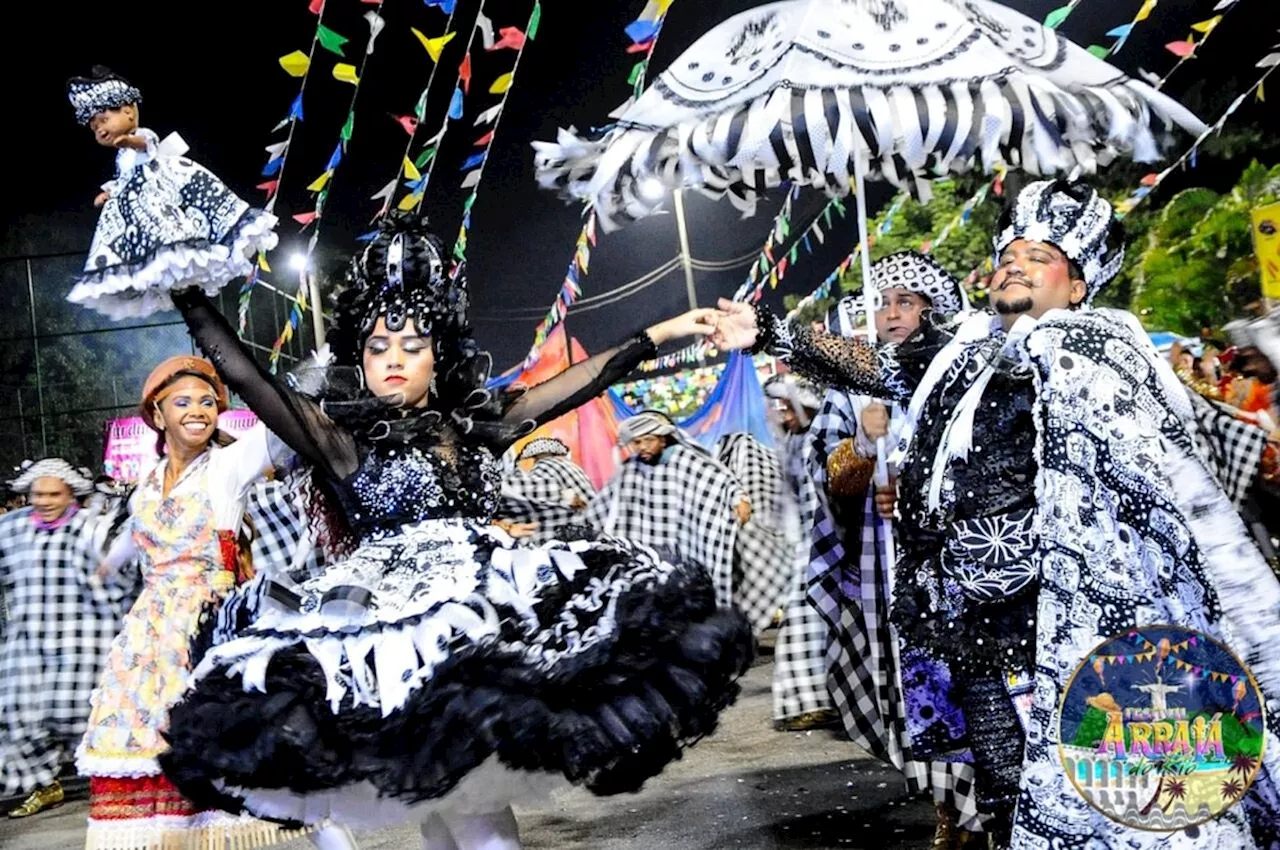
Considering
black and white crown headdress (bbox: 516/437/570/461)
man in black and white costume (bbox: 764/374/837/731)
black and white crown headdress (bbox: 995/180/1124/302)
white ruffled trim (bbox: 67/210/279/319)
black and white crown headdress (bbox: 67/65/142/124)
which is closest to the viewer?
white ruffled trim (bbox: 67/210/279/319)

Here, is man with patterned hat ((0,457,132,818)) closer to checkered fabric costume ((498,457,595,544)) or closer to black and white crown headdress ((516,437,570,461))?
checkered fabric costume ((498,457,595,544))

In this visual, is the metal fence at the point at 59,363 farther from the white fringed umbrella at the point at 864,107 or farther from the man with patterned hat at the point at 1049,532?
the man with patterned hat at the point at 1049,532

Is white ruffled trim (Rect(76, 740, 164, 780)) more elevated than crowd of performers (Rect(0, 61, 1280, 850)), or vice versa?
crowd of performers (Rect(0, 61, 1280, 850))

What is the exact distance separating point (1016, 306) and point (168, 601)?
2788mm

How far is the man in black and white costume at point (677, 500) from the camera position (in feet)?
33.0

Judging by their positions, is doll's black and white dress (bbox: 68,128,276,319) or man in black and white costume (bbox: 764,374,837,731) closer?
doll's black and white dress (bbox: 68,128,276,319)

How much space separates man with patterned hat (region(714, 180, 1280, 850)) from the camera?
337 cm

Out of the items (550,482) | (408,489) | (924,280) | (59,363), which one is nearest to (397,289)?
(408,489)

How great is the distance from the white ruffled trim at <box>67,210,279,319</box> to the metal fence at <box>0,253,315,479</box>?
14012mm

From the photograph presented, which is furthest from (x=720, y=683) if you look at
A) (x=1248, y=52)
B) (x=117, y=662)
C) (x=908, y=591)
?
(x=1248, y=52)

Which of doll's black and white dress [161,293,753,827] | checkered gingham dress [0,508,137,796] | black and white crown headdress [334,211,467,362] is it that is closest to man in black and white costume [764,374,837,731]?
black and white crown headdress [334,211,467,362]

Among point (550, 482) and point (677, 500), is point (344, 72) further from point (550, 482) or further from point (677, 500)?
point (550, 482)

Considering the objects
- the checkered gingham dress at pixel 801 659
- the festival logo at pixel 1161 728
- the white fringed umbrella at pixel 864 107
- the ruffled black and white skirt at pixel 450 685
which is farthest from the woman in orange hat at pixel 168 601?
the checkered gingham dress at pixel 801 659

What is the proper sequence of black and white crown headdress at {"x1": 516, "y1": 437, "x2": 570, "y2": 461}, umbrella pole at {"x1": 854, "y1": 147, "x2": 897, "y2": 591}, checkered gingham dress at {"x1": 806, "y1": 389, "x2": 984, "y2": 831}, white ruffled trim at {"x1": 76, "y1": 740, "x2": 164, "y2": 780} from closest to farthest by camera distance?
white ruffled trim at {"x1": 76, "y1": 740, "x2": 164, "y2": 780}, umbrella pole at {"x1": 854, "y1": 147, "x2": 897, "y2": 591}, checkered gingham dress at {"x1": 806, "y1": 389, "x2": 984, "y2": 831}, black and white crown headdress at {"x1": 516, "y1": 437, "x2": 570, "y2": 461}
